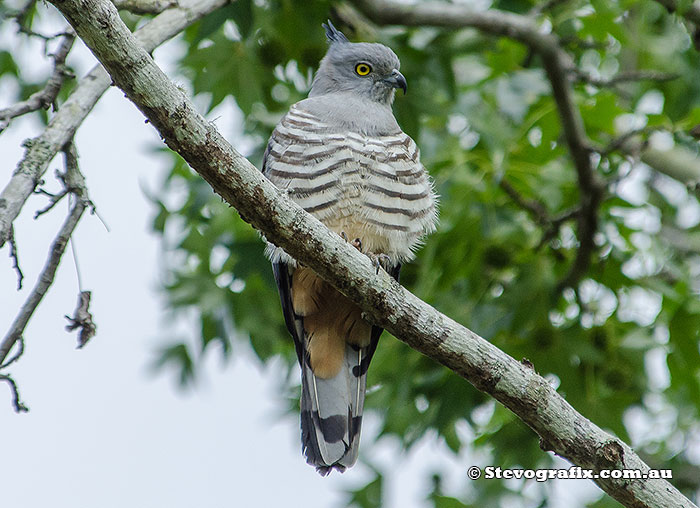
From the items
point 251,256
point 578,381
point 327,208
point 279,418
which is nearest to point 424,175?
point 327,208

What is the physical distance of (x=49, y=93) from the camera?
283cm

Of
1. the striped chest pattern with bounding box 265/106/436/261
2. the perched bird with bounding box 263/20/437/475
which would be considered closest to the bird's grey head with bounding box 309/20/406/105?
the perched bird with bounding box 263/20/437/475

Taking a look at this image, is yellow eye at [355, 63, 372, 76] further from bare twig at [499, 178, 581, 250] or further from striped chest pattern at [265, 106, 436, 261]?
bare twig at [499, 178, 581, 250]

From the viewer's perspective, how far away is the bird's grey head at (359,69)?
14.0 feet

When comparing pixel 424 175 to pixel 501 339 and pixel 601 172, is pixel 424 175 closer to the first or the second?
pixel 501 339

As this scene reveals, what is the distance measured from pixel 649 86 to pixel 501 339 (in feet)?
7.12

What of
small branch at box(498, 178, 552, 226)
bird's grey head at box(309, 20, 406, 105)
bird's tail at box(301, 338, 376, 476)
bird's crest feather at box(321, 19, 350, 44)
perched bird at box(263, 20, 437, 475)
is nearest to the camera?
bird's tail at box(301, 338, 376, 476)

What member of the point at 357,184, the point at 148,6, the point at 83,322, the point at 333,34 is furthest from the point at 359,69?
the point at 83,322

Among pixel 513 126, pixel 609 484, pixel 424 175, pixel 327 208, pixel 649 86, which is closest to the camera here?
pixel 609 484

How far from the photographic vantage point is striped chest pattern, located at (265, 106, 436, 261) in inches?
140

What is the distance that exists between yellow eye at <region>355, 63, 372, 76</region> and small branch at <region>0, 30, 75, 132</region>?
1.74 meters

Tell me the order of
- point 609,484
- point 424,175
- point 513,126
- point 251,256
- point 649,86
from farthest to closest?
1. point 649,86
2. point 513,126
3. point 251,256
4. point 424,175
5. point 609,484

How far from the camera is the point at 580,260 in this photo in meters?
4.40

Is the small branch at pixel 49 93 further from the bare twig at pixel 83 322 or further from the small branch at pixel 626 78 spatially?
the small branch at pixel 626 78
